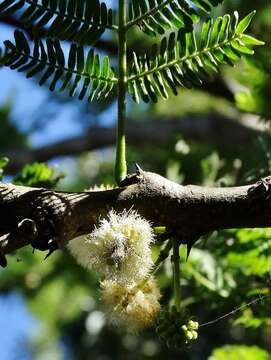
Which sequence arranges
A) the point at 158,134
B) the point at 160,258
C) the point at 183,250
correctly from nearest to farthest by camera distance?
the point at 160,258
the point at 183,250
the point at 158,134

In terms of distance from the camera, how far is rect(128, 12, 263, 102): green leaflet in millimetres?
1430

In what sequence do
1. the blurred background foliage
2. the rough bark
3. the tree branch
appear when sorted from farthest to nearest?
the tree branch, the blurred background foliage, the rough bark

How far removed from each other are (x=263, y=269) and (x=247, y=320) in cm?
20

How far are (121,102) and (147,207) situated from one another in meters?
0.24

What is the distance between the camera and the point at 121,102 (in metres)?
1.46

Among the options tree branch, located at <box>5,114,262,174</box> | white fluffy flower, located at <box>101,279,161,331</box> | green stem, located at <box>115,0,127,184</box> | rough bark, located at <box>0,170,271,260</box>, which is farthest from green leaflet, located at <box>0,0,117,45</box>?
tree branch, located at <box>5,114,262,174</box>

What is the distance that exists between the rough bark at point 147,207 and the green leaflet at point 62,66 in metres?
0.23

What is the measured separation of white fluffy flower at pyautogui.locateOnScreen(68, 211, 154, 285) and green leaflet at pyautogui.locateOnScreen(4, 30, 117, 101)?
0.94ft

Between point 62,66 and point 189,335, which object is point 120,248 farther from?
point 62,66

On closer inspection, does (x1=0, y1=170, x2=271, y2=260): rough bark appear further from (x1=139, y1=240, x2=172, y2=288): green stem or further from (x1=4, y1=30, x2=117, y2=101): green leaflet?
(x1=4, y1=30, x2=117, y2=101): green leaflet

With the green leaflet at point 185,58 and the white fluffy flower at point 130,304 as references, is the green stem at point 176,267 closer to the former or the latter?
the white fluffy flower at point 130,304

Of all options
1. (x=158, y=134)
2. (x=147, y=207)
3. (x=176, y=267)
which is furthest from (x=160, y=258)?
(x=158, y=134)

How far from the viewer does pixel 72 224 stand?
131 cm

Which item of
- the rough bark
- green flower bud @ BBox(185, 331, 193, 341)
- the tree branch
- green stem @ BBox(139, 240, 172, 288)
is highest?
the rough bark
